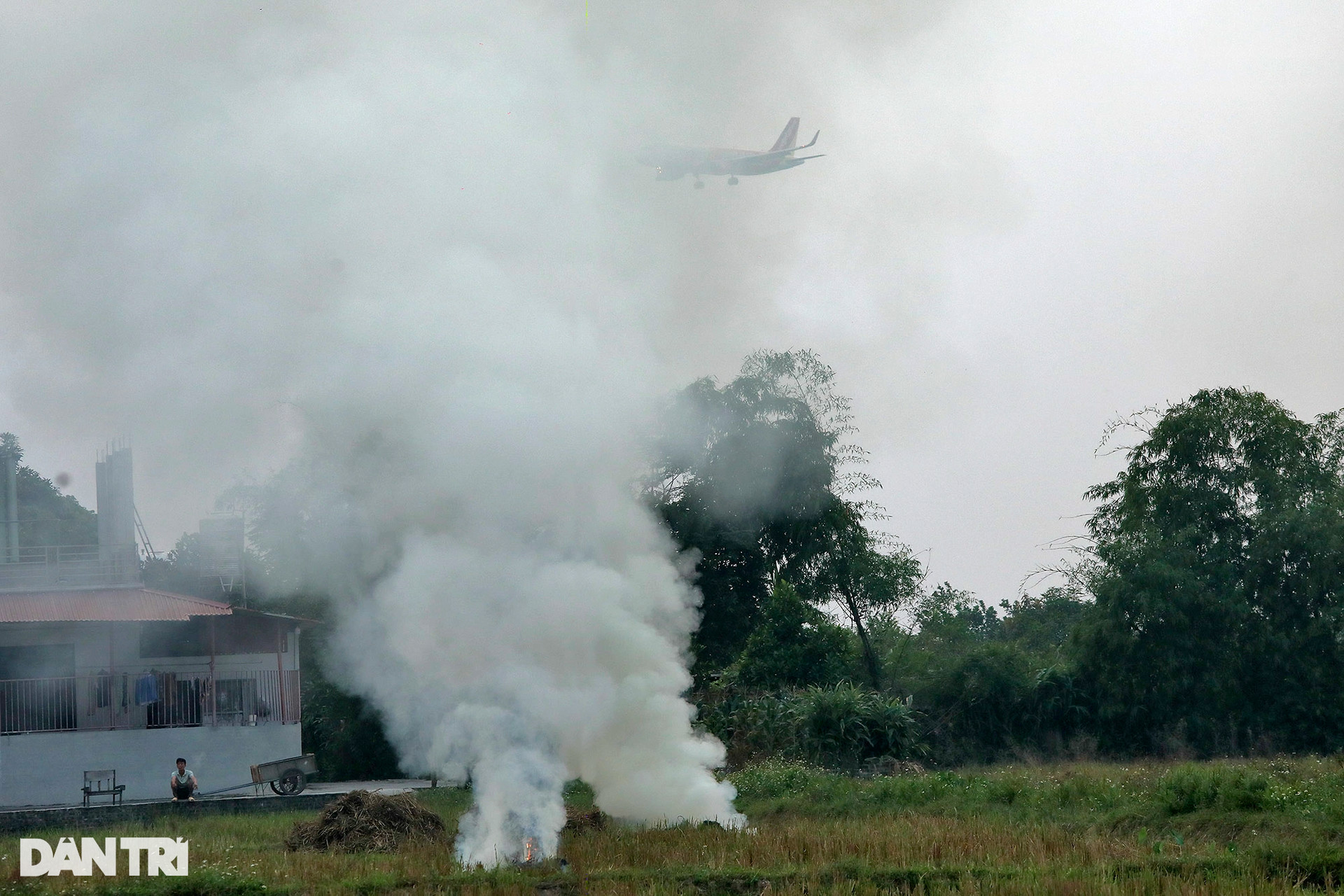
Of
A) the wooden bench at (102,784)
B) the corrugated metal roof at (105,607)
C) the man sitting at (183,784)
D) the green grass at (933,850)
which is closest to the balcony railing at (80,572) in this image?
the corrugated metal roof at (105,607)

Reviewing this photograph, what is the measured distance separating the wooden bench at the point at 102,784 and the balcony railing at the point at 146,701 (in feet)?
3.23

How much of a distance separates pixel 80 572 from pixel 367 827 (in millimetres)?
14716

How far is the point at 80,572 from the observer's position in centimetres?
3134

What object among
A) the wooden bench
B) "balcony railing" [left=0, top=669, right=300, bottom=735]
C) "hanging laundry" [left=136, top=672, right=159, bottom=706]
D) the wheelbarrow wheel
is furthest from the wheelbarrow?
"hanging laundry" [left=136, top=672, right=159, bottom=706]

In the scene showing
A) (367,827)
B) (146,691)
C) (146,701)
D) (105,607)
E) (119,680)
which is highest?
(105,607)

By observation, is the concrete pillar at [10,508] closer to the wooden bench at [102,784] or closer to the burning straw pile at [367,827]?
the wooden bench at [102,784]

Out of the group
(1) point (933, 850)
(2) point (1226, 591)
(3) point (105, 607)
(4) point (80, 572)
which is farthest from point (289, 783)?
(2) point (1226, 591)

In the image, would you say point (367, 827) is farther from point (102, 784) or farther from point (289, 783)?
point (102, 784)

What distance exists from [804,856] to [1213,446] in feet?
70.9

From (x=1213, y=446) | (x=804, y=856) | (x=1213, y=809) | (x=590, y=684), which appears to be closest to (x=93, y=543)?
(x=590, y=684)

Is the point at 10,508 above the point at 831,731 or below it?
above

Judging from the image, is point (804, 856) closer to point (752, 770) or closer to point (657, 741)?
point (657, 741)

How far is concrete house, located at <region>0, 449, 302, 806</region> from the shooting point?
1093 inches

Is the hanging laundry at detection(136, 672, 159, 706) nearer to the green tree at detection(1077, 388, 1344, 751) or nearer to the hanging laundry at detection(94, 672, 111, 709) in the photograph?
the hanging laundry at detection(94, 672, 111, 709)
